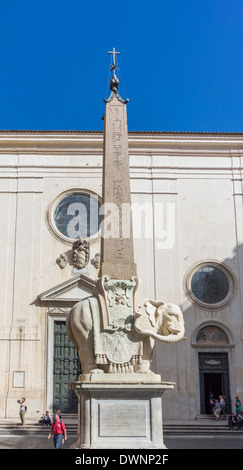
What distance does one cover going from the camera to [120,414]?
8070mm

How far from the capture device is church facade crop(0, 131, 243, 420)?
1983 cm

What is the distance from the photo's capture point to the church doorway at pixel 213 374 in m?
20.2

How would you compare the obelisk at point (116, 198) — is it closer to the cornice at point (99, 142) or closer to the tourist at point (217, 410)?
the tourist at point (217, 410)

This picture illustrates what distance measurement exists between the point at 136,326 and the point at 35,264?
500 inches

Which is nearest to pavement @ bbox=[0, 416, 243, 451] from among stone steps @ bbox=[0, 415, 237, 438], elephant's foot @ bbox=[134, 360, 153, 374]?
stone steps @ bbox=[0, 415, 237, 438]

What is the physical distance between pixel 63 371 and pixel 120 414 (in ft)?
39.6

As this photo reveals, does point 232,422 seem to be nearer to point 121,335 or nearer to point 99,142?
point 121,335

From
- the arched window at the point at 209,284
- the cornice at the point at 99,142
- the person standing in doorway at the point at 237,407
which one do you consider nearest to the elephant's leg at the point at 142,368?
the person standing in doorway at the point at 237,407

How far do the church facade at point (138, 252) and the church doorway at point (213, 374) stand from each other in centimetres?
3

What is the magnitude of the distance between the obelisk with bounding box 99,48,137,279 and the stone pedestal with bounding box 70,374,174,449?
177 cm

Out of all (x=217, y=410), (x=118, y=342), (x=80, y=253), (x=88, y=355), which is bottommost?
(x=217, y=410)

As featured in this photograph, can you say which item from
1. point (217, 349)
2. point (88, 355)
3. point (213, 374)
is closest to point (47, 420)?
point (213, 374)

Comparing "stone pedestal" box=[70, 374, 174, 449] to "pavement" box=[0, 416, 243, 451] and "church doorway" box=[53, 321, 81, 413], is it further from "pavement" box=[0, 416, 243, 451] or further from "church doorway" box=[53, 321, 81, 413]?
"church doorway" box=[53, 321, 81, 413]

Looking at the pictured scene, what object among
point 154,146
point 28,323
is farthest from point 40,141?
point 28,323
